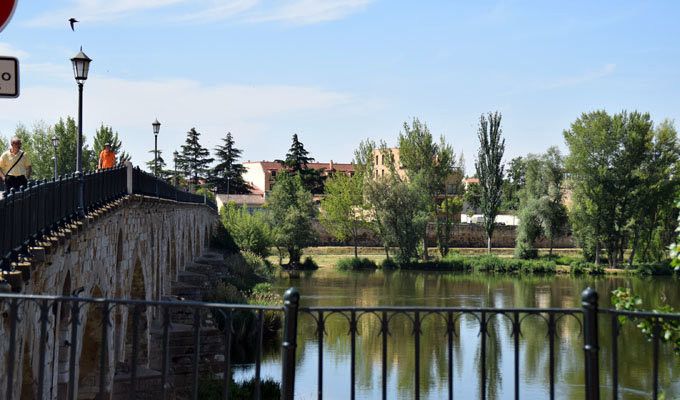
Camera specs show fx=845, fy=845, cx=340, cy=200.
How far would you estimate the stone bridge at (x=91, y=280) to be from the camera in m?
8.15

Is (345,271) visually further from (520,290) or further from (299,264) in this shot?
(520,290)

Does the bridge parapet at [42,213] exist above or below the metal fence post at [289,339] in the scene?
above

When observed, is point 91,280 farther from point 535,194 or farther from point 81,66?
point 535,194

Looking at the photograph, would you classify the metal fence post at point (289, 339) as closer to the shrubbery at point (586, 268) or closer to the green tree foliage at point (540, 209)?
the shrubbery at point (586, 268)

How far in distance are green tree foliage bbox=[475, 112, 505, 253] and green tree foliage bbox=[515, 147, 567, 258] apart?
1936 millimetres

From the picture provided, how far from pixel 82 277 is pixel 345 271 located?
41.7 metres

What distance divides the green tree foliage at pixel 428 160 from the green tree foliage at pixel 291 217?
304 inches

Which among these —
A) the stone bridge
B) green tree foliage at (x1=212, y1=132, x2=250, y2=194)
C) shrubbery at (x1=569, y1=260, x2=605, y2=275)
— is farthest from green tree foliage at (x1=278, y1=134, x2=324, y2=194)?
the stone bridge

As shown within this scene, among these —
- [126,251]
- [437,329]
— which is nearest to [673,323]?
[126,251]

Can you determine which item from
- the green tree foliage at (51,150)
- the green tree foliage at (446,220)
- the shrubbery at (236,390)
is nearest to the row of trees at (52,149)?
the green tree foliage at (51,150)

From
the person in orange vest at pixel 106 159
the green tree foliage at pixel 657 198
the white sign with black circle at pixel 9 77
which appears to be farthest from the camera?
the green tree foliage at pixel 657 198

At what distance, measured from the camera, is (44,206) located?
9055 millimetres

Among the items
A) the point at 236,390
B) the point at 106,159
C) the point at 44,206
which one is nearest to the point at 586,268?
the point at 236,390

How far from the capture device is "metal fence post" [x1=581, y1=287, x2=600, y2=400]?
177 inches
